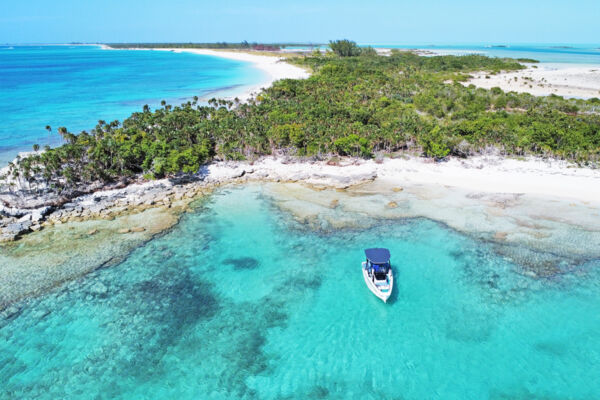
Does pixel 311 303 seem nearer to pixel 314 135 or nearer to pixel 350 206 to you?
pixel 350 206

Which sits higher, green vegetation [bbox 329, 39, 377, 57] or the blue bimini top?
green vegetation [bbox 329, 39, 377, 57]

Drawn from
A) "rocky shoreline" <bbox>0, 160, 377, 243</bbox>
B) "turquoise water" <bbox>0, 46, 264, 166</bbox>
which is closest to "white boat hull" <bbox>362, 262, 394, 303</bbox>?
"rocky shoreline" <bbox>0, 160, 377, 243</bbox>

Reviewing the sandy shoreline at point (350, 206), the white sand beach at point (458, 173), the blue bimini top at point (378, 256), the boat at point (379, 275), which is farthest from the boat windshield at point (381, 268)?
the white sand beach at point (458, 173)

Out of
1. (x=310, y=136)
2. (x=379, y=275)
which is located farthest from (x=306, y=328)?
(x=310, y=136)

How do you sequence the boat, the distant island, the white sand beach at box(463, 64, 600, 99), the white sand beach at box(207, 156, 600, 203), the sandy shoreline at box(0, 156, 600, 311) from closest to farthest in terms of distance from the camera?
the boat → the sandy shoreline at box(0, 156, 600, 311) → the white sand beach at box(207, 156, 600, 203) → the distant island → the white sand beach at box(463, 64, 600, 99)

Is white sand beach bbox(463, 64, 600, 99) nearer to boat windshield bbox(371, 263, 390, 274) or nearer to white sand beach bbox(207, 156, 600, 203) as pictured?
white sand beach bbox(207, 156, 600, 203)

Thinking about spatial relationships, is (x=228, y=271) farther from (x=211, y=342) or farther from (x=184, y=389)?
(x=184, y=389)

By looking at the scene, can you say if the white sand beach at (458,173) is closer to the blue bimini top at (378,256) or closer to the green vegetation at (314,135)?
the green vegetation at (314,135)
